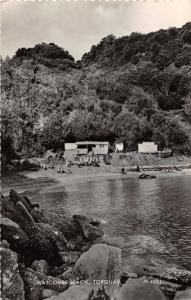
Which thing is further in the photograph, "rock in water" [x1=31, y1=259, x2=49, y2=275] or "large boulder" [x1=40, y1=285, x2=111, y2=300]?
"rock in water" [x1=31, y1=259, x2=49, y2=275]

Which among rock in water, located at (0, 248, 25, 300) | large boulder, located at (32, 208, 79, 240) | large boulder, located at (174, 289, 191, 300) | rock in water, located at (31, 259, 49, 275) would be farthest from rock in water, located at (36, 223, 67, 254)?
large boulder, located at (174, 289, 191, 300)

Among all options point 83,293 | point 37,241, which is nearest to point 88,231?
point 37,241

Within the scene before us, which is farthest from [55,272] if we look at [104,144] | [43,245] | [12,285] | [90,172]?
[104,144]

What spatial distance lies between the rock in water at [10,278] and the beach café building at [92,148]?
20.2 meters

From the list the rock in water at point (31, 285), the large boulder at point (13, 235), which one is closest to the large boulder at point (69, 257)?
the large boulder at point (13, 235)

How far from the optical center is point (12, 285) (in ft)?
21.2

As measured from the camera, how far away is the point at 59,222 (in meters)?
12.0

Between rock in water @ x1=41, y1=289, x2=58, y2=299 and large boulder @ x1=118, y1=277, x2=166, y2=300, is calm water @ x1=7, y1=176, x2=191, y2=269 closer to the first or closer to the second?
large boulder @ x1=118, y1=277, x2=166, y2=300

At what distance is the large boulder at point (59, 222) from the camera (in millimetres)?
11266

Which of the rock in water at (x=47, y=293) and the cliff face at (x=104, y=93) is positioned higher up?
the cliff face at (x=104, y=93)

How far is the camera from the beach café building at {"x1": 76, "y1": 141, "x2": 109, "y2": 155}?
90.1 ft

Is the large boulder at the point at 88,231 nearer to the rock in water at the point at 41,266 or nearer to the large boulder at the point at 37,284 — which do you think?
the rock in water at the point at 41,266

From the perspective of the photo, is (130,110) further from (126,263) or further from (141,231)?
(126,263)

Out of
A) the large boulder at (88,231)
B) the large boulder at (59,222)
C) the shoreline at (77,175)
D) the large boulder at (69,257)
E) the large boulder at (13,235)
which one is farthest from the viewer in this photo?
the shoreline at (77,175)
